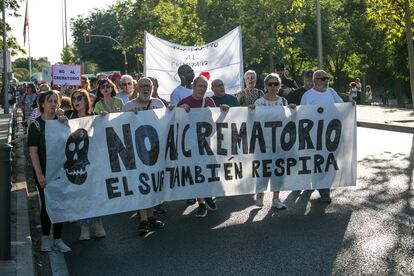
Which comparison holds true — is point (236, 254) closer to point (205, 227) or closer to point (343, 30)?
point (205, 227)

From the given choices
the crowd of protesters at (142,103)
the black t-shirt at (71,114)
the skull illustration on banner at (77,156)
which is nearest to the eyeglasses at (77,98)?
the crowd of protesters at (142,103)

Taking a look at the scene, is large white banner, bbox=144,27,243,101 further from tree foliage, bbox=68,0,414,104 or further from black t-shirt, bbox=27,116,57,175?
tree foliage, bbox=68,0,414,104

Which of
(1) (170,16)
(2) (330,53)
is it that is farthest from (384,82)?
(1) (170,16)

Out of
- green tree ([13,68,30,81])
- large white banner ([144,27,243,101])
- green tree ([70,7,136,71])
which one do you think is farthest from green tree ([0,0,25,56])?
green tree ([13,68,30,81])

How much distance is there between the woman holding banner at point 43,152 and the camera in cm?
670

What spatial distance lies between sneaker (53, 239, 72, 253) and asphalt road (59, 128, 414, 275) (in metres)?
0.07

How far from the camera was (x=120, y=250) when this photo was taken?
6.84 metres

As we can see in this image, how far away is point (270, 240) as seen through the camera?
6.87 metres

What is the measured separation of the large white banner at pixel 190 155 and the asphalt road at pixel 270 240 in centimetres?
38

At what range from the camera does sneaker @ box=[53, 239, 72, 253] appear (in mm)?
6848

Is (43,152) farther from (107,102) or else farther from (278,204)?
(278,204)

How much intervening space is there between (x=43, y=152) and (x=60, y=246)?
950 mm

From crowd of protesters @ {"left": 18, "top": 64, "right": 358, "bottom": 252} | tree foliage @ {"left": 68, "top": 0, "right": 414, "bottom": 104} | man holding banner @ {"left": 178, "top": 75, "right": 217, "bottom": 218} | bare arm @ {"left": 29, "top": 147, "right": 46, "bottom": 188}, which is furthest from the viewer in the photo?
tree foliage @ {"left": 68, "top": 0, "right": 414, "bottom": 104}

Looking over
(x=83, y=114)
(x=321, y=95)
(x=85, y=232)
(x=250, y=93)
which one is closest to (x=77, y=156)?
(x=83, y=114)
